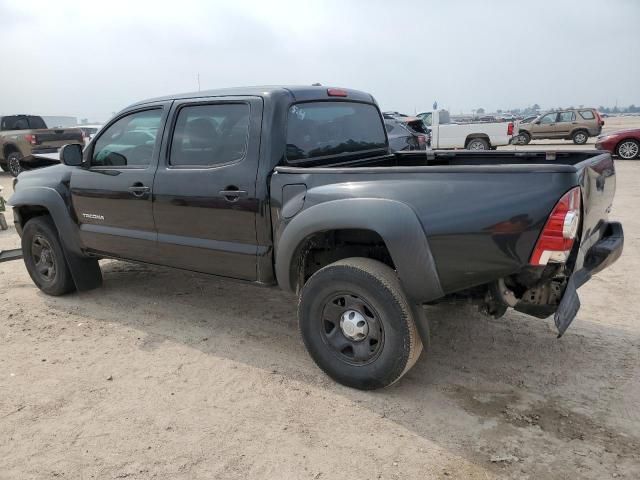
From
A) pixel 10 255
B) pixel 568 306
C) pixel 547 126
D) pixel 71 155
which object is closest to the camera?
pixel 568 306

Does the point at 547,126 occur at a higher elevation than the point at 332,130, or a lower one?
lower

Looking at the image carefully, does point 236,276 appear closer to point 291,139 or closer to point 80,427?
point 291,139

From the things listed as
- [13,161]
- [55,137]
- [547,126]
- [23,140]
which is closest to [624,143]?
[547,126]

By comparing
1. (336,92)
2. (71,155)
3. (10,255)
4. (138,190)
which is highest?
(336,92)

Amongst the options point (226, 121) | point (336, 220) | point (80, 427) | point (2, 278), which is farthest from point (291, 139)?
point (2, 278)

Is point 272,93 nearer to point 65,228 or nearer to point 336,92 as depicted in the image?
point 336,92

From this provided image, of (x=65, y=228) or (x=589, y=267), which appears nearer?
(x=589, y=267)

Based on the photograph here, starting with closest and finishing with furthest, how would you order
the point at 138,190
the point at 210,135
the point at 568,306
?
the point at 568,306, the point at 210,135, the point at 138,190

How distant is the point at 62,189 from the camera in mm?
4781

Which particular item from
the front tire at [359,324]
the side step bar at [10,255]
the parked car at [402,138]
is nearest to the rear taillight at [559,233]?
the front tire at [359,324]

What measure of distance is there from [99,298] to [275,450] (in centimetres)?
305

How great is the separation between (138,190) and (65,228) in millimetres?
1111

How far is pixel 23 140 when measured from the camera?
14.5m

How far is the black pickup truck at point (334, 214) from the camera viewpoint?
271 centimetres
